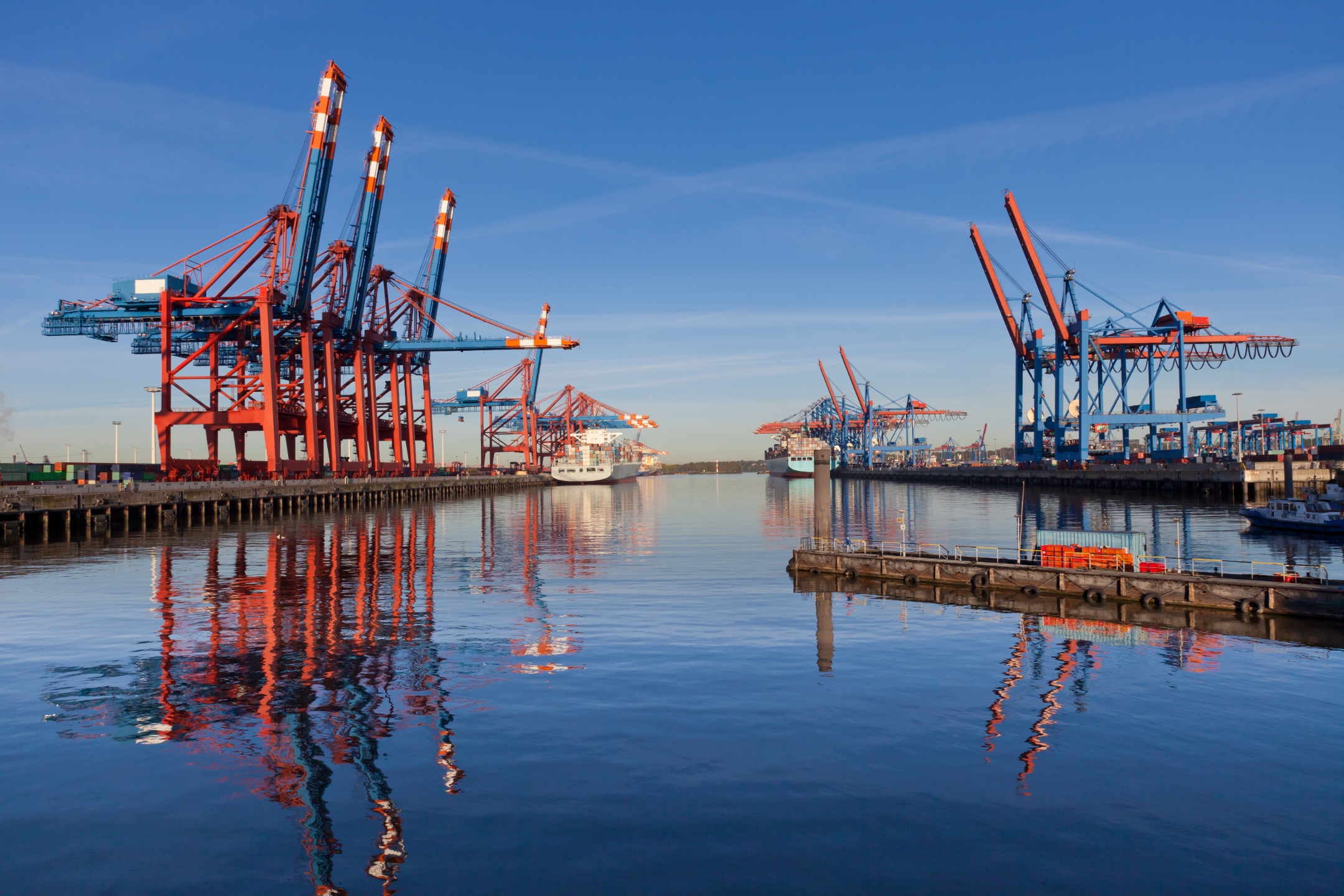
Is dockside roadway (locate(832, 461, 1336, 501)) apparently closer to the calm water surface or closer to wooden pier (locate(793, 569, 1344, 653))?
wooden pier (locate(793, 569, 1344, 653))

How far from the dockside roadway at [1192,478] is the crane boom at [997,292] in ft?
59.7

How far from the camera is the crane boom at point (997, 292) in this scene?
379 feet

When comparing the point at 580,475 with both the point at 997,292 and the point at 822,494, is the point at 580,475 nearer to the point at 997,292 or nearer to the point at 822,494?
the point at 997,292

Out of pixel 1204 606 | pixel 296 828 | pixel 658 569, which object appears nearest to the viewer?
pixel 296 828

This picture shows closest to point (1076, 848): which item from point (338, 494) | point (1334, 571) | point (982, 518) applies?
point (1334, 571)

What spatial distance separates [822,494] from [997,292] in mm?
93546

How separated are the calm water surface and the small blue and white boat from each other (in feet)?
112

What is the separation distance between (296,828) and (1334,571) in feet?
130

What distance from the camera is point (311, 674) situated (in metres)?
19.2

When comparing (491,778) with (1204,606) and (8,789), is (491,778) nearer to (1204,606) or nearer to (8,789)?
(8,789)

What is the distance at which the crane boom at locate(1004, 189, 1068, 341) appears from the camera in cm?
10475

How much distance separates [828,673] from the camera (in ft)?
64.5

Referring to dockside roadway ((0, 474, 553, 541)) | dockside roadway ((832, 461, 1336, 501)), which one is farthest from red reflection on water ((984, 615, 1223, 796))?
dockside roadway ((832, 461, 1336, 501))

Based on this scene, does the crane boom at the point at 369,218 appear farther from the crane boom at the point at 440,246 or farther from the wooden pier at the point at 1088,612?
the wooden pier at the point at 1088,612
